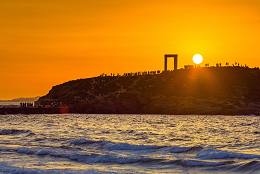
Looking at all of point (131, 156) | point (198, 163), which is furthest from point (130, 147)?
point (198, 163)

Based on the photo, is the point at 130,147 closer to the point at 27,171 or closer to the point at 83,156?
the point at 83,156

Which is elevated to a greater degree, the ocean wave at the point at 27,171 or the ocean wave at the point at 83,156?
the ocean wave at the point at 83,156

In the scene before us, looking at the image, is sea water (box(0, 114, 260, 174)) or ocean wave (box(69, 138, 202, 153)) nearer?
sea water (box(0, 114, 260, 174))

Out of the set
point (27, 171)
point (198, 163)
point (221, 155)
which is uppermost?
point (221, 155)

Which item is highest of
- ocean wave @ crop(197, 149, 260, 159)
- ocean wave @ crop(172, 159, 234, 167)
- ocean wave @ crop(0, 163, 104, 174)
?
ocean wave @ crop(197, 149, 260, 159)

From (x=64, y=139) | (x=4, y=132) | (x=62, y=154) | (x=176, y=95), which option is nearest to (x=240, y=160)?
(x=62, y=154)

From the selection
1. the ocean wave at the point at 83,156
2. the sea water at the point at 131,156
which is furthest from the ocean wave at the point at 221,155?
the ocean wave at the point at 83,156

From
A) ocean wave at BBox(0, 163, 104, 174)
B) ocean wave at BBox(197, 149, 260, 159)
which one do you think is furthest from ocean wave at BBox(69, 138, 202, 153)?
ocean wave at BBox(0, 163, 104, 174)

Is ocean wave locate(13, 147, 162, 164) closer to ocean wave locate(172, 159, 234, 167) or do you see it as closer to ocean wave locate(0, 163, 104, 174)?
ocean wave locate(172, 159, 234, 167)

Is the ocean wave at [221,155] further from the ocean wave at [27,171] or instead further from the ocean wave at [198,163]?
the ocean wave at [27,171]

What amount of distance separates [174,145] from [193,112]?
397 feet

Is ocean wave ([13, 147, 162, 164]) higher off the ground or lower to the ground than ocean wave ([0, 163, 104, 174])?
higher

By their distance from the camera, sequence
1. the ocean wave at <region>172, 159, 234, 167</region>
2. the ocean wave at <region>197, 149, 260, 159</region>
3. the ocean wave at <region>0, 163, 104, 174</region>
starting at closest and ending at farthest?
1. the ocean wave at <region>0, 163, 104, 174</region>
2. the ocean wave at <region>172, 159, 234, 167</region>
3. the ocean wave at <region>197, 149, 260, 159</region>

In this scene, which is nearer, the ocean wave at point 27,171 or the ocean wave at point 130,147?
the ocean wave at point 27,171
